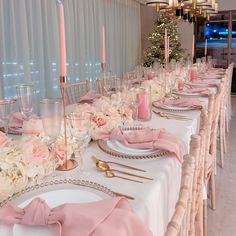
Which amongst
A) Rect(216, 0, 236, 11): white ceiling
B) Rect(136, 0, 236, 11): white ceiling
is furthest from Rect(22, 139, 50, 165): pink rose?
Rect(216, 0, 236, 11): white ceiling

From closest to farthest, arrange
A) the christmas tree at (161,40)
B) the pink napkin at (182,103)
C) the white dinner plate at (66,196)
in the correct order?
the white dinner plate at (66,196) < the pink napkin at (182,103) < the christmas tree at (161,40)

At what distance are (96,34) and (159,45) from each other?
7.89 feet

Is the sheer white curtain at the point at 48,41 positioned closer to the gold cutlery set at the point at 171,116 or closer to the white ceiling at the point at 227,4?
the white ceiling at the point at 227,4

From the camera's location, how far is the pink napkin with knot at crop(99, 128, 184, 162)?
1376 mm

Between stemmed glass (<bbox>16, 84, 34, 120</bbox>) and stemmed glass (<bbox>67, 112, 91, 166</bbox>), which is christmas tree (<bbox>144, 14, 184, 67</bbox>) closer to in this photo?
stemmed glass (<bbox>16, 84, 34, 120</bbox>)

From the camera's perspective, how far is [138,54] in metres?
8.80

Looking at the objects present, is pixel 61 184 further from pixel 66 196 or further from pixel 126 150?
pixel 126 150

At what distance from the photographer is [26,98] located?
1685mm

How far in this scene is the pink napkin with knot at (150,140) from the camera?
138cm

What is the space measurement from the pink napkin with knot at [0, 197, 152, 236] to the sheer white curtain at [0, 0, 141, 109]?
344 centimetres

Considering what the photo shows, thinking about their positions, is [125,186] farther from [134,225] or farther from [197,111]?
[197,111]

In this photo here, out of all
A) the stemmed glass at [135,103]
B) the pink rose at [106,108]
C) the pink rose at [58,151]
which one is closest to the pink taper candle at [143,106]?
the stemmed glass at [135,103]

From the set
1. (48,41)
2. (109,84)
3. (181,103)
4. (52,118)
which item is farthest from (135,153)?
(48,41)

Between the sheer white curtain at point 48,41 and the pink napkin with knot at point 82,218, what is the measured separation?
3.44 metres
